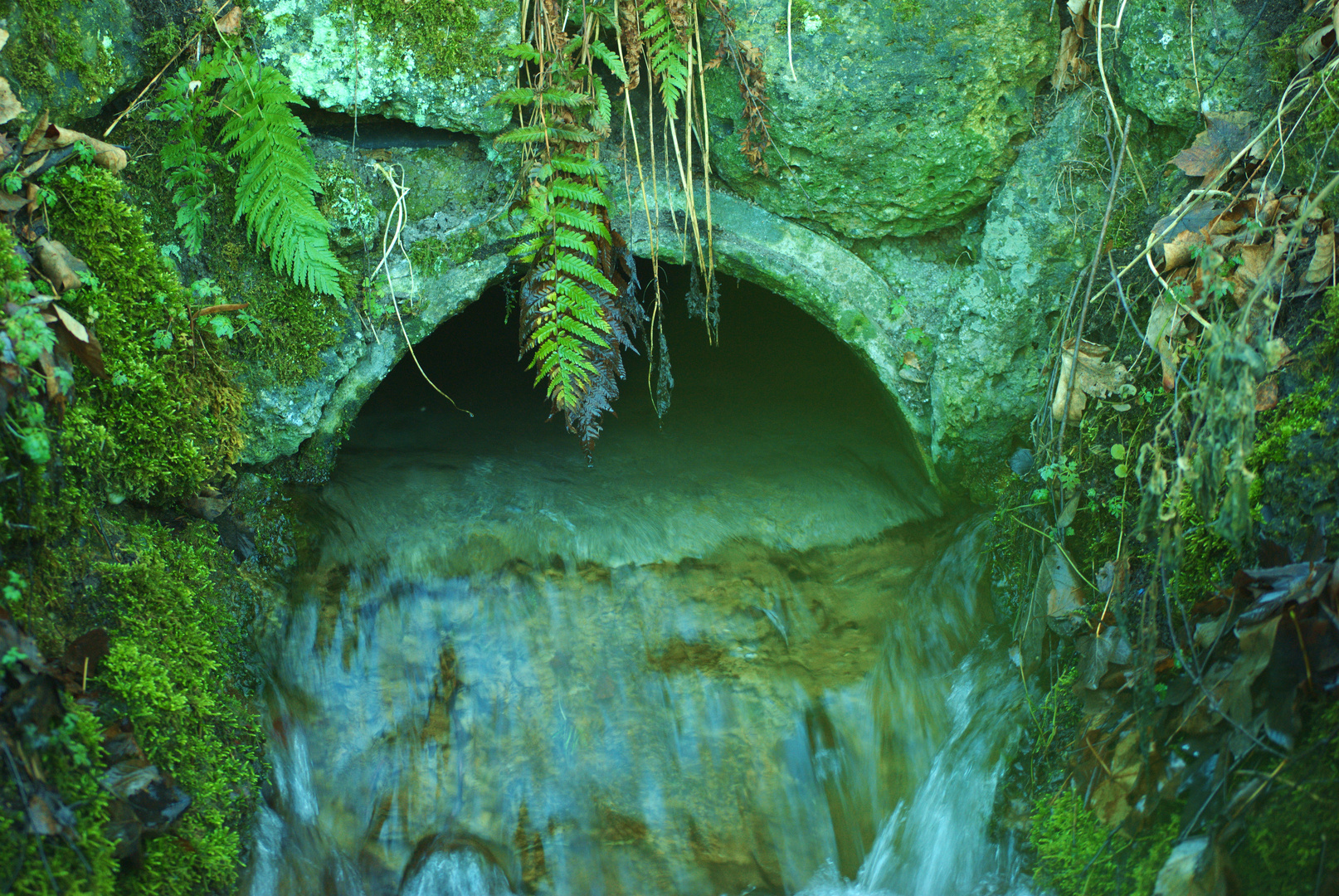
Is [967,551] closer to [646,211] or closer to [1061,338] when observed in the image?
[1061,338]

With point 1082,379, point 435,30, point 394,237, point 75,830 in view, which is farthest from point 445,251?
point 1082,379

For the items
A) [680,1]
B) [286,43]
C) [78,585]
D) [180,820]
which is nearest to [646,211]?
[680,1]

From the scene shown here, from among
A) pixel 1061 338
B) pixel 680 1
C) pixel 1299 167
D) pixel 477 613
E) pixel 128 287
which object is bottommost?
pixel 477 613

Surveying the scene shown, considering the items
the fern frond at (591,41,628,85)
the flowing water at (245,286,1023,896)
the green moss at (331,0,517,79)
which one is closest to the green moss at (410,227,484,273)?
the green moss at (331,0,517,79)

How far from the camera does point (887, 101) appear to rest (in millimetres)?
3285

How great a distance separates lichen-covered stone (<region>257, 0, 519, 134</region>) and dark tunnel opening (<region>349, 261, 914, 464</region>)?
163 cm

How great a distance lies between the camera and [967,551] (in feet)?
12.2

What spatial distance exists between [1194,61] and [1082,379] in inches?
45.9

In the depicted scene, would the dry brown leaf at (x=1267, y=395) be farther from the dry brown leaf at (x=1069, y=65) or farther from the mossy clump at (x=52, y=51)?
the mossy clump at (x=52, y=51)

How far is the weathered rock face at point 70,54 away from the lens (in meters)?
2.66

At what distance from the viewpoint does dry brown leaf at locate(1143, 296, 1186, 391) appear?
2.66 meters

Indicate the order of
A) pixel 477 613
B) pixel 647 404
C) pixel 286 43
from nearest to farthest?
pixel 286 43
pixel 477 613
pixel 647 404

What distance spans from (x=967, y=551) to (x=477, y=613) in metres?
2.23

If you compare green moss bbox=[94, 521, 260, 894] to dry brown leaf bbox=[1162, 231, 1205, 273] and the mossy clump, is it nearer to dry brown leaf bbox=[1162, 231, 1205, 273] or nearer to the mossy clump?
the mossy clump
